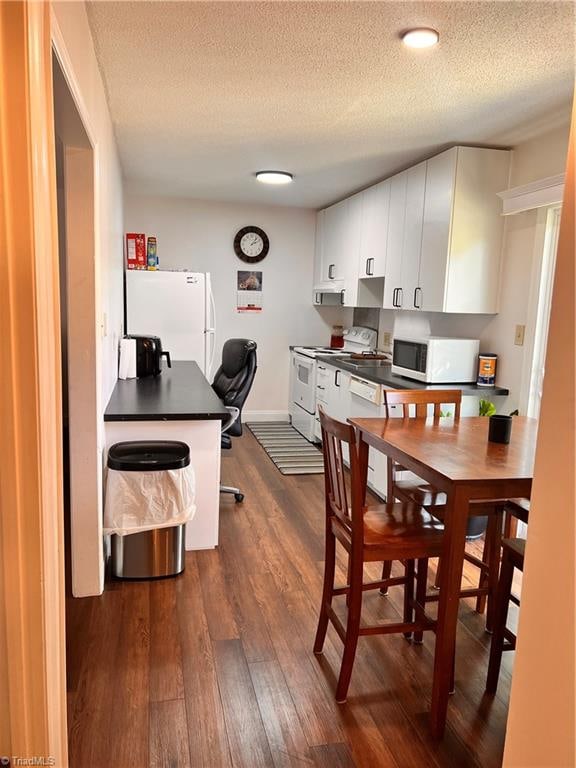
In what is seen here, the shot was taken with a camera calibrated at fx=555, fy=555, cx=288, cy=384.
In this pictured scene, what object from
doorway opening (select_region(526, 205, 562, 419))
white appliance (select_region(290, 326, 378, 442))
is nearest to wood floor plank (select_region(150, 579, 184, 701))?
doorway opening (select_region(526, 205, 562, 419))

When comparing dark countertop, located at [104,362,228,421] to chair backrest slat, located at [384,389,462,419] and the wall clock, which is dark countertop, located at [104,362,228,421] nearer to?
chair backrest slat, located at [384,389,462,419]

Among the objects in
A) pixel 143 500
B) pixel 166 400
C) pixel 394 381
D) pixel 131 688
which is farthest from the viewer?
pixel 394 381

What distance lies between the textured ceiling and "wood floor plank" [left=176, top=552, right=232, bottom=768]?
2.43 m

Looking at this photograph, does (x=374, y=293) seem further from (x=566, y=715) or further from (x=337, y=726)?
(x=566, y=715)

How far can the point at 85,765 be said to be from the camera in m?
1.62

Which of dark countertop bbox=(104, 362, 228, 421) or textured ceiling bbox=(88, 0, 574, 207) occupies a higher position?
textured ceiling bbox=(88, 0, 574, 207)

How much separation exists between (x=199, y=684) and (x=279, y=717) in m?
0.33

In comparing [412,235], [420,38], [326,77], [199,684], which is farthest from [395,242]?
[199,684]

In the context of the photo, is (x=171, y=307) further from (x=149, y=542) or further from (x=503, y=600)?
(x=503, y=600)

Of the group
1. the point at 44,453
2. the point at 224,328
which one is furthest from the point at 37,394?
the point at 224,328

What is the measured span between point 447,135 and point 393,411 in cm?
177

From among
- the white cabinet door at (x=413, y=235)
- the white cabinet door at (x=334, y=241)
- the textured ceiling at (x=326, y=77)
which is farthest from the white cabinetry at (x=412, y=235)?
the white cabinet door at (x=334, y=241)

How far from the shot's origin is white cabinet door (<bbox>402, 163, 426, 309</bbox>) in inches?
152

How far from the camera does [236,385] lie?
3877 millimetres
